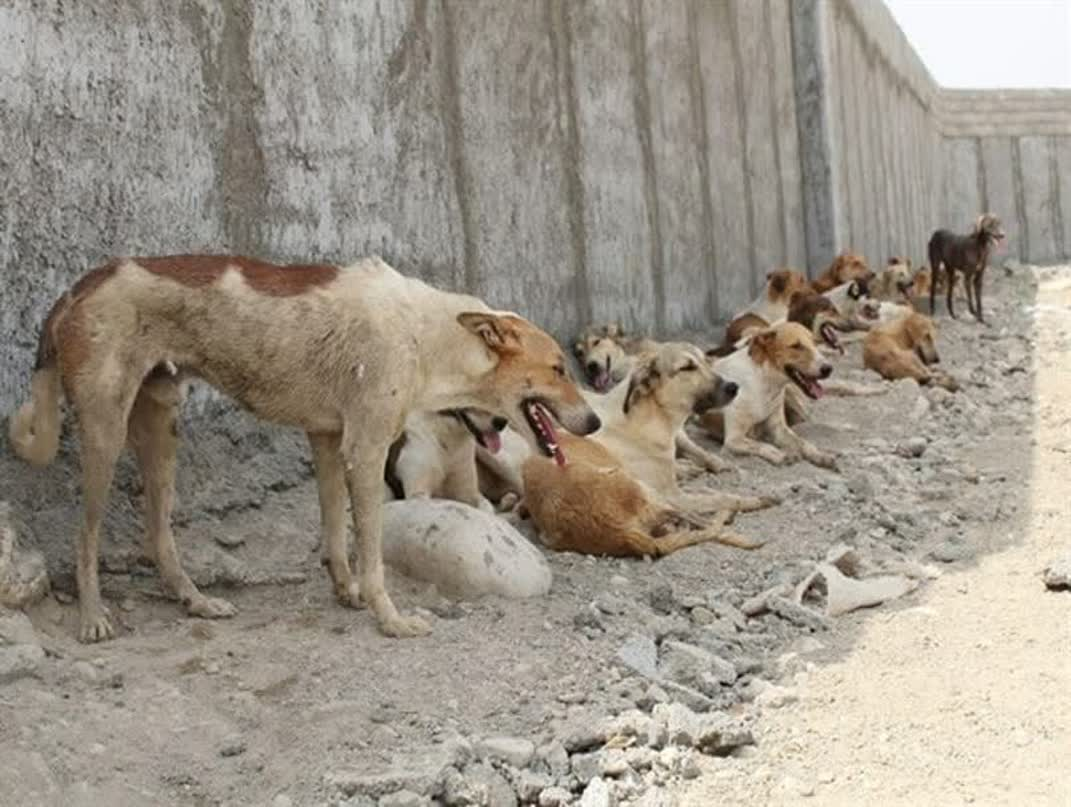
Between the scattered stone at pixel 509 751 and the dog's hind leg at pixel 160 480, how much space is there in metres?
1.42

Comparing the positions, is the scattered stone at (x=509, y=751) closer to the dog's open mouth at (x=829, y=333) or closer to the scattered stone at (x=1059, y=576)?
the scattered stone at (x=1059, y=576)

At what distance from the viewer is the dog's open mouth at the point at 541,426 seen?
16.2 feet

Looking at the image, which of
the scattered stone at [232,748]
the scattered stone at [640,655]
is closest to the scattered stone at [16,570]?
the scattered stone at [232,748]

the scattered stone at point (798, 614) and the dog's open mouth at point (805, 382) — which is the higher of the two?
the dog's open mouth at point (805, 382)

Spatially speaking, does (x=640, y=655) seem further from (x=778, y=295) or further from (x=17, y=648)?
(x=778, y=295)

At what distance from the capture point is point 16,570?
4387mm

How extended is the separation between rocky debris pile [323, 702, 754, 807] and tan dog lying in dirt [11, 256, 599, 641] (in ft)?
3.29

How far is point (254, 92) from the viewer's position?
5918mm

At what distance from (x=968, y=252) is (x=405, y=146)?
916 cm

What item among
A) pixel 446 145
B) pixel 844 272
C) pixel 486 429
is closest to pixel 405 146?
pixel 446 145

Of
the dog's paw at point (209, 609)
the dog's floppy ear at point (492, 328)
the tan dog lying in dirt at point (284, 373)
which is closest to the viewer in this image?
the tan dog lying in dirt at point (284, 373)

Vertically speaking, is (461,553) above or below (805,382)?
below

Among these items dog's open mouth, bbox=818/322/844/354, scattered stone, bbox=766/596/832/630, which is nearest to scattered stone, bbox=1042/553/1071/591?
scattered stone, bbox=766/596/832/630

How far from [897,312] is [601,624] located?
7580mm
